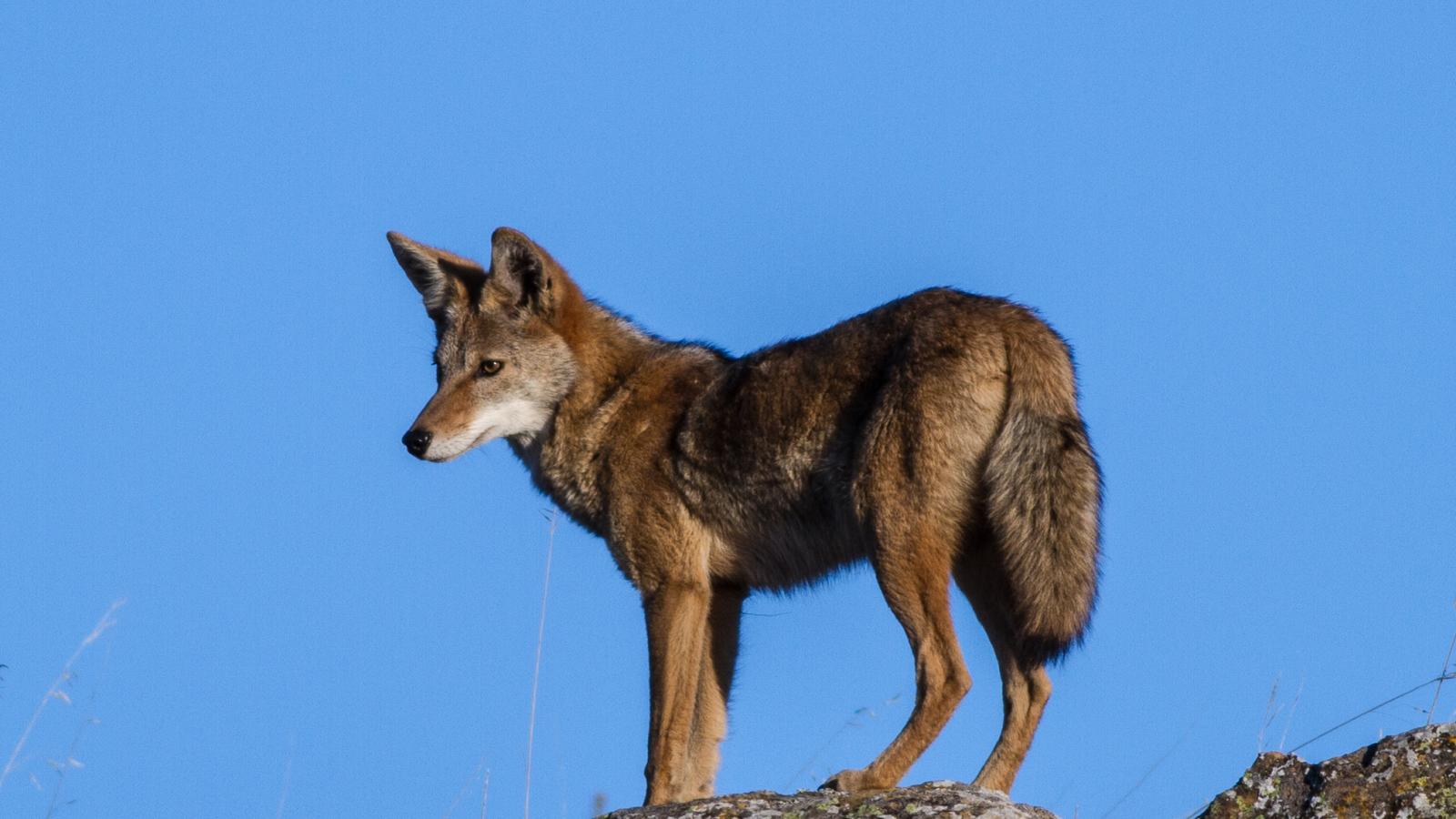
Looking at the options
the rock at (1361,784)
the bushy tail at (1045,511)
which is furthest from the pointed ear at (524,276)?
the rock at (1361,784)

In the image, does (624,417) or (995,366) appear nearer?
(995,366)

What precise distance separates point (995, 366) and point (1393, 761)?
8.59 feet

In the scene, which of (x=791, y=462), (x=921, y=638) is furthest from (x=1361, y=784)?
(x=791, y=462)

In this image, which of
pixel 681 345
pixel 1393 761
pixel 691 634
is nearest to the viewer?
pixel 1393 761

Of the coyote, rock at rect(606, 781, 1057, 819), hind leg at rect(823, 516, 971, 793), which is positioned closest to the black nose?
the coyote

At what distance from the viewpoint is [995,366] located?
6625 mm

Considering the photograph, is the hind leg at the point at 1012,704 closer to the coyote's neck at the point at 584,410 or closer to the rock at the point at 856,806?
the rock at the point at 856,806

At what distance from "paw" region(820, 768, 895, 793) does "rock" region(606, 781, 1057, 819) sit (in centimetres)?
72

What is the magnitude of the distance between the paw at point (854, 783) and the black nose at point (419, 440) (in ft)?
9.56

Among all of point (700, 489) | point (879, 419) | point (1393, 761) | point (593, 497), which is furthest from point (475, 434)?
point (1393, 761)

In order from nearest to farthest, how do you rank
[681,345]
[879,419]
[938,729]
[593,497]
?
[938,729], [879,419], [593,497], [681,345]

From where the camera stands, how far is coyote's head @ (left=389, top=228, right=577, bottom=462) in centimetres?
815

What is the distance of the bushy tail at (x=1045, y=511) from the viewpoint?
634cm

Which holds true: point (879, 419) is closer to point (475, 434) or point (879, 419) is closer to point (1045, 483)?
point (1045, 483)
